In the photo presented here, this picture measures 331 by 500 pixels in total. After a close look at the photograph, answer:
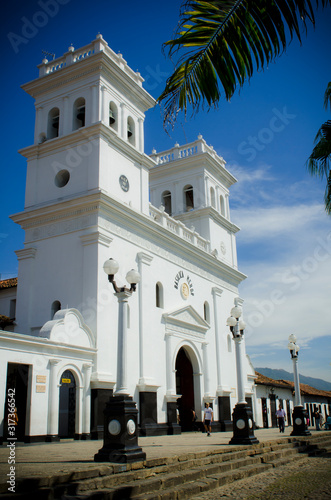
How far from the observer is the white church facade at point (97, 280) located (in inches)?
621

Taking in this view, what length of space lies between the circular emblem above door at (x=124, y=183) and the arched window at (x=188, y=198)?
889 cm

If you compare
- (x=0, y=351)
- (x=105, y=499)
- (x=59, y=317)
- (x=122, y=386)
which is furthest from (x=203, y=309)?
(x=105, y=499)

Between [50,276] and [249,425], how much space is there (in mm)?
9791

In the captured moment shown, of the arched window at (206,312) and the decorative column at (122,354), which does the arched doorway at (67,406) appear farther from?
the arched window at (206,312)

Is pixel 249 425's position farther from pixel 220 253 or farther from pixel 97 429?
pixel 220 253

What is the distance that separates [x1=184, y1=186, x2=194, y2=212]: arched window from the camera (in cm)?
2973

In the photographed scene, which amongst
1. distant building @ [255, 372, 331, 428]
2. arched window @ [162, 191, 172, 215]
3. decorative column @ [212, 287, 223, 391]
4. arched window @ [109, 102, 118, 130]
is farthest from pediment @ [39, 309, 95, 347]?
distant building @ [255, 372, 331, 428]

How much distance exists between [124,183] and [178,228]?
5051 mm

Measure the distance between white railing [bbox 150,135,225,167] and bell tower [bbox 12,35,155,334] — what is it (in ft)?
22.5

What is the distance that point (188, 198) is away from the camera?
30531 millimetres

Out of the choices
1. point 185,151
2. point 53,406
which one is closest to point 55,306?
point 53,406

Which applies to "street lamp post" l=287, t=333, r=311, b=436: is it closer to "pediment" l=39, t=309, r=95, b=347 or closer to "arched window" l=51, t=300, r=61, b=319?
"pediment" l=39, t=309, r=95, b=347

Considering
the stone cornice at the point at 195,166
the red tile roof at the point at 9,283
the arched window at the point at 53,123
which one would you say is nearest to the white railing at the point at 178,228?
the stone cornice at the point at 195,166

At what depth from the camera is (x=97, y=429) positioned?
16.2 m
